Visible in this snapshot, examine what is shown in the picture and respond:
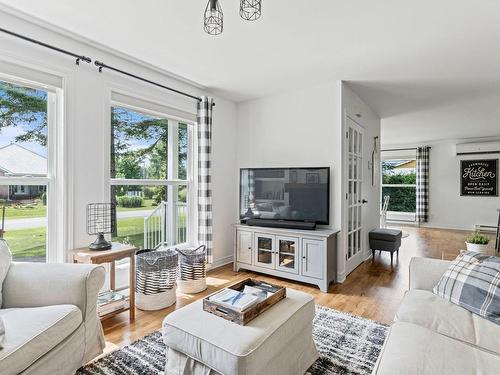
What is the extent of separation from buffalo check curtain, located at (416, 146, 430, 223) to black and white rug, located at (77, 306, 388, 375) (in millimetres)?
6228

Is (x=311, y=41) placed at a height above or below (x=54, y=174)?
above

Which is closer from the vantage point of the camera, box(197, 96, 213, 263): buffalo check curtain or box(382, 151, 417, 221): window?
box(197, 96, 213, 263): buffalo check curtain

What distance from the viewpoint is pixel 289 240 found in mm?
3232

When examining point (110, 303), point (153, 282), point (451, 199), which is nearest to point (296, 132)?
point (153, 282)

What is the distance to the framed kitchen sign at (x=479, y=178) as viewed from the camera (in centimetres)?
657

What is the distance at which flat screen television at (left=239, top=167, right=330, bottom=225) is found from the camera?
10.7 feet

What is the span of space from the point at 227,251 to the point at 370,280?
6.30 feet

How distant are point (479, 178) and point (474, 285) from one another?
675cm

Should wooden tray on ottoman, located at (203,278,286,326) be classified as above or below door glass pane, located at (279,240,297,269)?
above

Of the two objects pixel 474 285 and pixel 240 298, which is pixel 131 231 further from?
pixel 474 285

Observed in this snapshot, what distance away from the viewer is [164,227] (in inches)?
132

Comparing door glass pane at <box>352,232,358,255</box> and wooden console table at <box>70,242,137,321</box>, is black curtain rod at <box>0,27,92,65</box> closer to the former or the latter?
wooden console table at <box>70,242,137,321</box>

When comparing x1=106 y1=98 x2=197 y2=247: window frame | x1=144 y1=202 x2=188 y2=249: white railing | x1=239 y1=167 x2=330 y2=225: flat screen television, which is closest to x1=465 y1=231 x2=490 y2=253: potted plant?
x1=239 y1=167 x2=330 y2=225: flat screen television

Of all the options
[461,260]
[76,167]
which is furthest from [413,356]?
[76,167]
